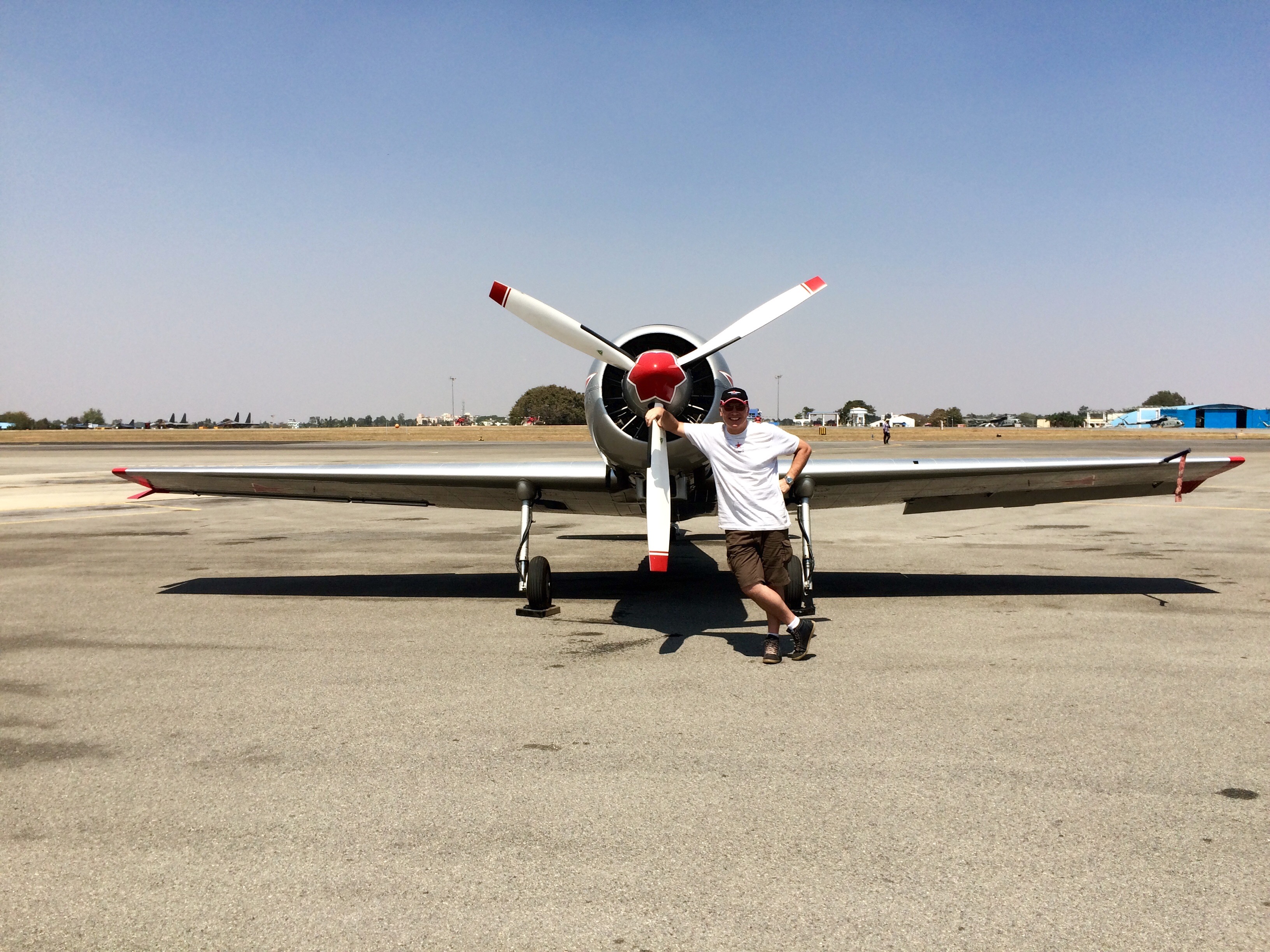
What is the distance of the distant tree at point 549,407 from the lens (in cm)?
13912

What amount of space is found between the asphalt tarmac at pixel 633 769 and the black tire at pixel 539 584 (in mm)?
373

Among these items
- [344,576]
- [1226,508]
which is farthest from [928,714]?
[1226,508]

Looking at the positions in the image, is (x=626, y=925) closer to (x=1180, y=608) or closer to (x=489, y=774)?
(x=489, y=774)

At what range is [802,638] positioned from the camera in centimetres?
679

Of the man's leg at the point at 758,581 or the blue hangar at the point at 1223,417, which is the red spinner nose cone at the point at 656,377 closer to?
the man's leg at the point at 758,581

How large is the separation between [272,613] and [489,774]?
530cm

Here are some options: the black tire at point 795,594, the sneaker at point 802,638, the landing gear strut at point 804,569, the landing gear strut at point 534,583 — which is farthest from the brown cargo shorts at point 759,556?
the landing gear strut at point 534,583

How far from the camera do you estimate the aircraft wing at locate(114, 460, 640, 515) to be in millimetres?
9625

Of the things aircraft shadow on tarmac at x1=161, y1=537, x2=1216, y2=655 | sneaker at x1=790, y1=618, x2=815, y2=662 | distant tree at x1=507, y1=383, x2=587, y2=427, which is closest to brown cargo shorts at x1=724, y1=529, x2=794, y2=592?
sneaker at x1=790, y1=618, x2=815, y2=662

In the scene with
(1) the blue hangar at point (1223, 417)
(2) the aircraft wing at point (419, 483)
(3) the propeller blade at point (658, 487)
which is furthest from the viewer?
(1) the blue hangar at point (1223, 417)

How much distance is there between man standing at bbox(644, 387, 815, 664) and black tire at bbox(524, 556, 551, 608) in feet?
8.16

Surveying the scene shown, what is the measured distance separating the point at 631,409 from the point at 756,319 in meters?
1.54

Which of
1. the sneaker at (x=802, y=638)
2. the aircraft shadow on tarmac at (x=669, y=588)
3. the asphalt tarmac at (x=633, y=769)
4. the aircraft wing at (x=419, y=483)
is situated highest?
the aircraft wing at (x=419, y=483)

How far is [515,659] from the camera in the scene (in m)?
6.98
